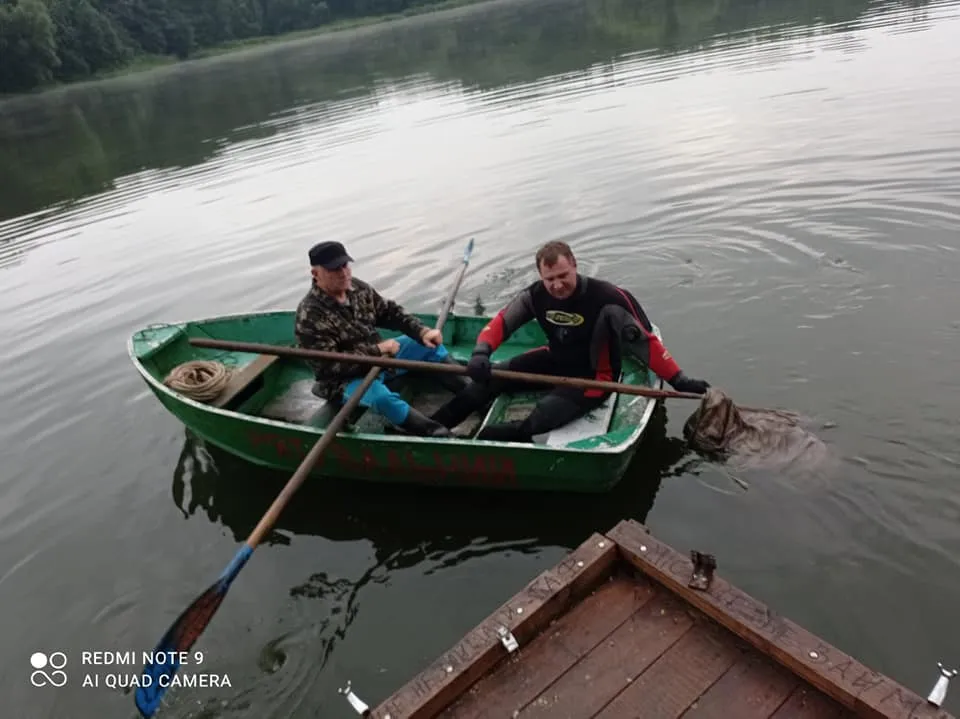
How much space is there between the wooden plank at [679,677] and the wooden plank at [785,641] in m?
0.11

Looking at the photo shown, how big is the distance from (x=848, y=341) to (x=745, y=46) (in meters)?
22.1

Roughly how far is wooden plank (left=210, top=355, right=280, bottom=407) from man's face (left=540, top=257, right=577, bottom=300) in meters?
3.25

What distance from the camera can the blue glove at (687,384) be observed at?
5.79 m

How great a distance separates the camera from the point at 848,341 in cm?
751

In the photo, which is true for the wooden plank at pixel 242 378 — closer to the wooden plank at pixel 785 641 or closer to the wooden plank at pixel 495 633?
the wooden plank at pixel 495 633

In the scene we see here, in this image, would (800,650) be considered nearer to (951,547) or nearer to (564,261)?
(951,547)

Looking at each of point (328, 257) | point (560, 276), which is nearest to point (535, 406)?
point (560, 276)

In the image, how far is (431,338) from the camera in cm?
686

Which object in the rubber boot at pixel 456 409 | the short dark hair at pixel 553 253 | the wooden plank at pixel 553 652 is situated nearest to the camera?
the wooden plank at pixel 553 652

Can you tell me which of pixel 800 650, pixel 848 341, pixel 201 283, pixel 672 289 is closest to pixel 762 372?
pixel 848 341

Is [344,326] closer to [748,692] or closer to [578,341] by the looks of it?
[578,341]

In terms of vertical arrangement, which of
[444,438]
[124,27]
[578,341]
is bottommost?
[444,438]

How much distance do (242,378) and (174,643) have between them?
11.3 ft

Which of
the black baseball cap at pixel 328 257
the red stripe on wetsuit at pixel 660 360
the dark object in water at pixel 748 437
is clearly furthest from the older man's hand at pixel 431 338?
the dark object in water at pixel 748 437
